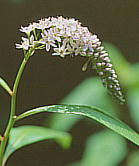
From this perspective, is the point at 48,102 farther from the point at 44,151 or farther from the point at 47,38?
the point at 47,38

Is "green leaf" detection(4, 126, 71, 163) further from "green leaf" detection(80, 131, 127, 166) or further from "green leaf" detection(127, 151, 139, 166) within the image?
"green leaf" detection(127, 151, 139, 166)

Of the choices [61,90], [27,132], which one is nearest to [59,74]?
[61,90]

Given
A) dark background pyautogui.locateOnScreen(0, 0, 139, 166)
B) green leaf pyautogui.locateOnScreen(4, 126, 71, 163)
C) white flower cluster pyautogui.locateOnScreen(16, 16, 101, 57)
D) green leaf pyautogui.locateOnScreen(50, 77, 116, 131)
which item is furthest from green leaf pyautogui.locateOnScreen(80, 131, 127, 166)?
dark background pyautogui.locateOnScreen(0, 0, 139, 166)

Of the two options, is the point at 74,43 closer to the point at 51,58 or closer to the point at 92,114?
the point at 92,114

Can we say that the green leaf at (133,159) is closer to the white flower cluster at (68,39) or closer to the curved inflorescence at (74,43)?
the curved inflorescence at (74,43)

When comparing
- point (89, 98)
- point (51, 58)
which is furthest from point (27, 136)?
point (51, 58)

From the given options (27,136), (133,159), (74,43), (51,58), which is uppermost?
(74,43)
